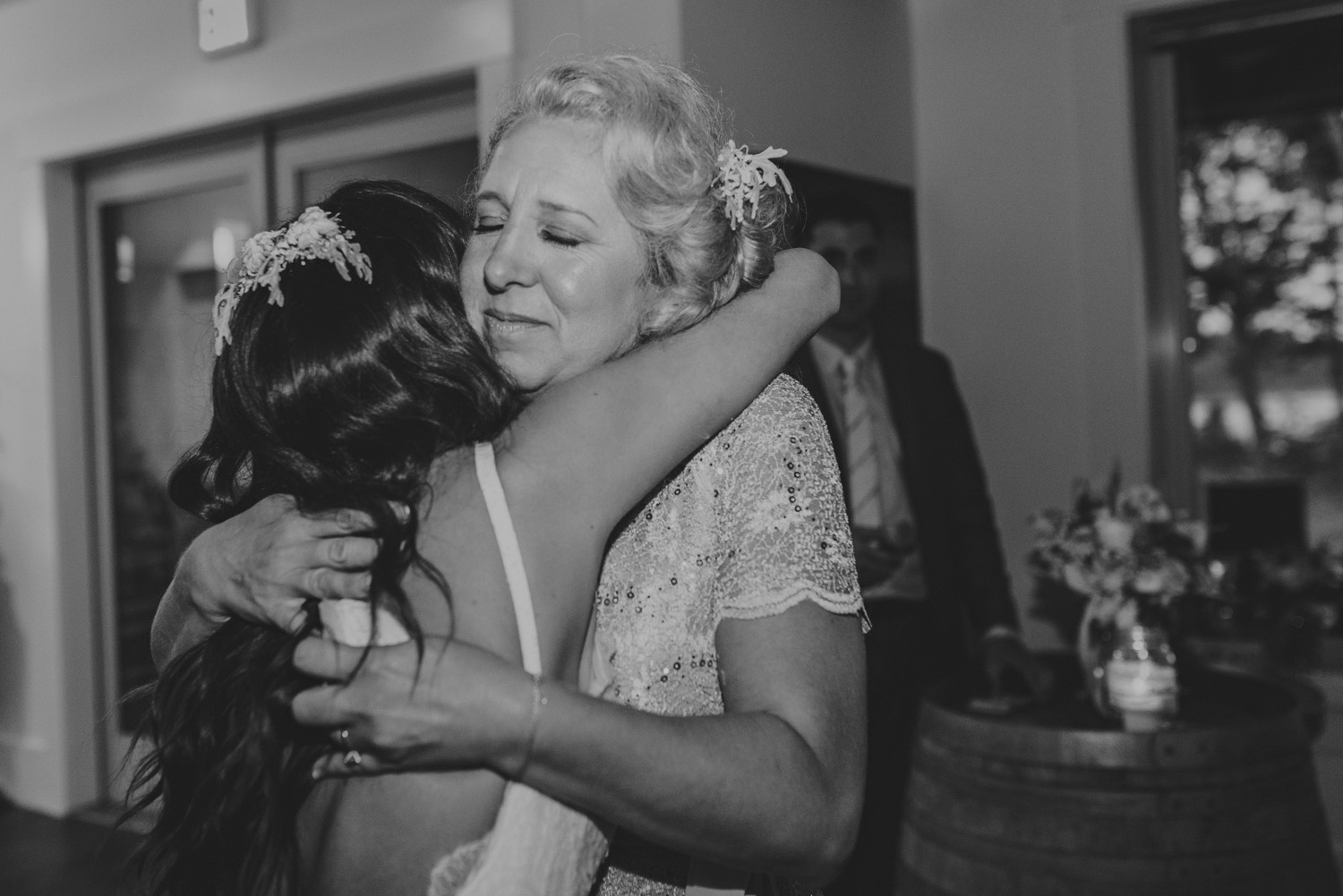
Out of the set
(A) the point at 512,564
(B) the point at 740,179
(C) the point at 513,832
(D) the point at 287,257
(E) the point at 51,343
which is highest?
(E) the point at 51,343

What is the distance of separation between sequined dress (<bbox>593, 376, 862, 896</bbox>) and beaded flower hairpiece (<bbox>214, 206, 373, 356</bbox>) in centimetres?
39

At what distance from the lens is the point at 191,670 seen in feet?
3.36

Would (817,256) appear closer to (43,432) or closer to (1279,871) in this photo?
(1279,871)

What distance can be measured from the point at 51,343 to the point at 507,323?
3.67 meters

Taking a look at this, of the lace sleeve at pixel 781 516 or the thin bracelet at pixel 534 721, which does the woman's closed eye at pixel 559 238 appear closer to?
the lace sleeve at pixel 781 516

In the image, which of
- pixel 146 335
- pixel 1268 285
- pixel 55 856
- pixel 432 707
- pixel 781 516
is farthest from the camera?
pixel 1268 285

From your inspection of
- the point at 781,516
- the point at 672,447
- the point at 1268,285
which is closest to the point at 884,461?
the point at 781,516

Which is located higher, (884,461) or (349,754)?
(884,461)

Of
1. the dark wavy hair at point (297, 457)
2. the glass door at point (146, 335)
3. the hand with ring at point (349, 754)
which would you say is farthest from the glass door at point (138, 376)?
the hand with ring at point (349, 754)

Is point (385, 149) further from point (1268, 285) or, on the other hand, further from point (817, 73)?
point (1268, 285)

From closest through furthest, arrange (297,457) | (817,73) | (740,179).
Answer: (297,457) → (740,179) → (817,73)

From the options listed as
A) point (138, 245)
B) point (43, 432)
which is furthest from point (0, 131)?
point (43, 432)

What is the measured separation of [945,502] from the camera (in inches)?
122

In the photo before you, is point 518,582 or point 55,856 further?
point 55,856
